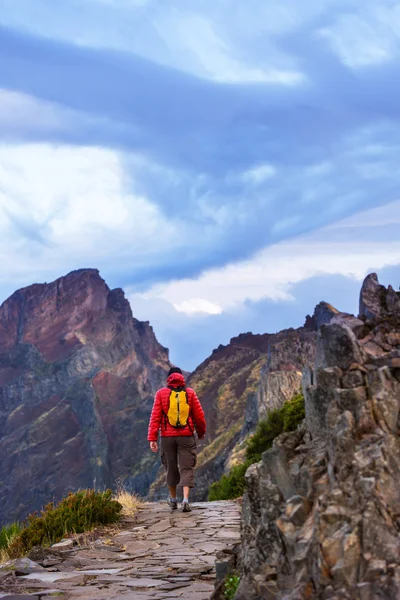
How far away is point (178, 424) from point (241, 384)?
3146 inches

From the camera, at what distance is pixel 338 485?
4.09 metres

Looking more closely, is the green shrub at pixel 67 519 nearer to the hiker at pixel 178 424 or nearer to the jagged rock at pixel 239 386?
the hiker at pixel 178 424

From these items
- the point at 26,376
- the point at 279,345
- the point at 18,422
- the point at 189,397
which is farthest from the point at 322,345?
Result: the point at 26,376

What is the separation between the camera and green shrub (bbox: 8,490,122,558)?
34.5ft

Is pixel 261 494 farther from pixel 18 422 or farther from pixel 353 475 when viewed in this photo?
pixel 18 422

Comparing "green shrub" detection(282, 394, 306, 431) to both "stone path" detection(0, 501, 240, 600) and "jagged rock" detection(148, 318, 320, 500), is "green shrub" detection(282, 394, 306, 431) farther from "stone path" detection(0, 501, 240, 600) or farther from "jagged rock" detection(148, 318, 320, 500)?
"jagged rock" detection(148, 318, 320, 500)

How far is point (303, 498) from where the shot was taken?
4.35 metres

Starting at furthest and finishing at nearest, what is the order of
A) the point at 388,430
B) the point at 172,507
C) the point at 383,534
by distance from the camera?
the point at 172,507, the point at 388,430, the point at 383,534

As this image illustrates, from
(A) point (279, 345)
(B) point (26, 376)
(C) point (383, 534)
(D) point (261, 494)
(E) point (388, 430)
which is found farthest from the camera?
(B) point (26, 376)

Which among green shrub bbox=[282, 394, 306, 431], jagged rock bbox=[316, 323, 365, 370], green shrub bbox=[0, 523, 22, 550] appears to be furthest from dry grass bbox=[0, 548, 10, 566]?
jagged rock bbox=[316, 323, 365, 370]

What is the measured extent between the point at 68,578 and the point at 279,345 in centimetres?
6100

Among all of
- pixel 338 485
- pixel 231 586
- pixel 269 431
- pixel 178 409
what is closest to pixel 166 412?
pixel 178 409

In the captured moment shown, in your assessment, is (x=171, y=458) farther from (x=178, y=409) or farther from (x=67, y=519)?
(x=67, y=519)

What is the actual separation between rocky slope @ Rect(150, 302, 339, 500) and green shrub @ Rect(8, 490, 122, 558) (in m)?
23.5
